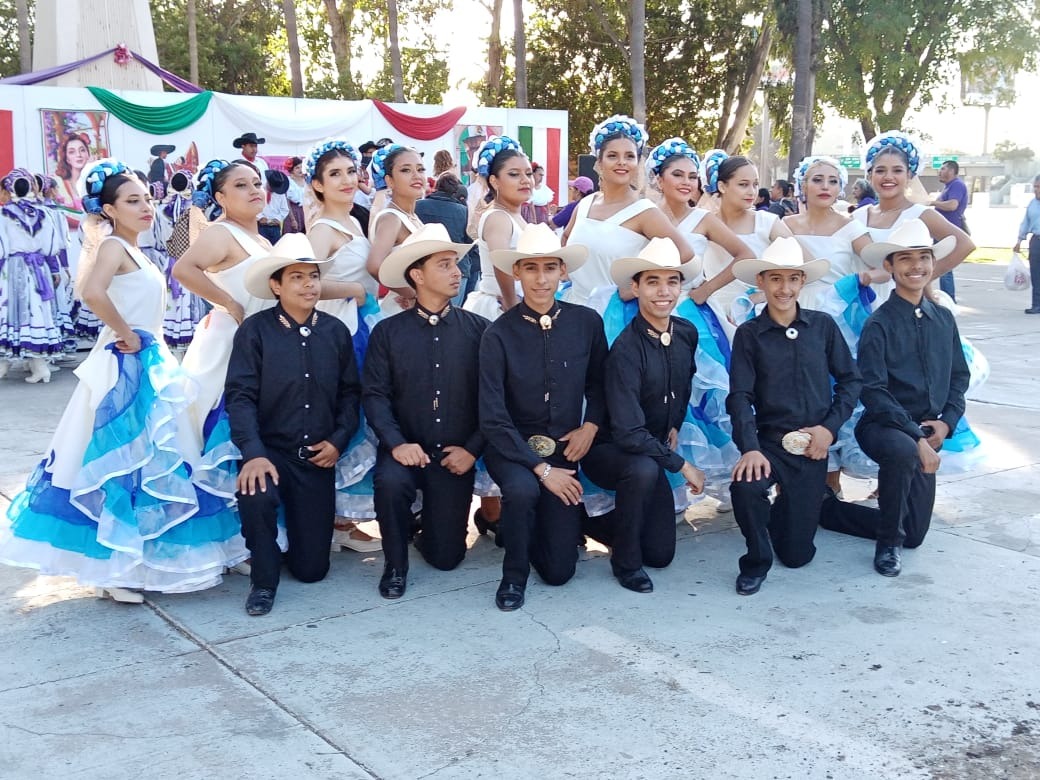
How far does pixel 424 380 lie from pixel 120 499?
137 centimetres

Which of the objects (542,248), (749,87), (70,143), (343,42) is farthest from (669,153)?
(343,42)

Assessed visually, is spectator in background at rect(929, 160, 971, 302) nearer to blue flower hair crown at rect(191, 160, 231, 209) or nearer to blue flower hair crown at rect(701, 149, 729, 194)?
blue flower hair crown at rect(701, 149, 729, 194)

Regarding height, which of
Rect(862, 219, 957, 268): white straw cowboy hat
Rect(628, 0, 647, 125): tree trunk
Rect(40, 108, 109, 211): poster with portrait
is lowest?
Rect(862, 219, 957, 268): white straw cowboy hat

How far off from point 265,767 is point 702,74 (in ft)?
103

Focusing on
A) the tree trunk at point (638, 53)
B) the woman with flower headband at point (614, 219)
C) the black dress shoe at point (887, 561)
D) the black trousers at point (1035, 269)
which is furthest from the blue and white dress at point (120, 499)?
the tree trunk at point (638, 53)

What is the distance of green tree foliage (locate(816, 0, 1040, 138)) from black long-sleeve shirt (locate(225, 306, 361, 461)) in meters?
24.4

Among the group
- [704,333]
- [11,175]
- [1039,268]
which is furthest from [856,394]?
[1039,268]

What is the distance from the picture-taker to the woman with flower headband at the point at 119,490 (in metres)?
4.44

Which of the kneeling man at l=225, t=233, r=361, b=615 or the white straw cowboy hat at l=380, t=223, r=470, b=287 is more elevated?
the white straw cowboy hat at l=380, t=223, r=470, b=287

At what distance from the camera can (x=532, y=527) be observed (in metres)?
4.65

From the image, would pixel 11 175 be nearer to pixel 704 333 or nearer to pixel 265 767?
pixel 704 333

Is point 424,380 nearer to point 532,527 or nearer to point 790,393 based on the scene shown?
point 532,527

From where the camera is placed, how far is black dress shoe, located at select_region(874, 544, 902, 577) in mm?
4793

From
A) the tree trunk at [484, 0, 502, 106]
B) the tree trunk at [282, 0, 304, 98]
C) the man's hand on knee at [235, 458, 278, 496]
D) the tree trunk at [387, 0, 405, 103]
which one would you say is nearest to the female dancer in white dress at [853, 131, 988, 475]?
the man's hand on knee at [235, 458, 278, 496]
